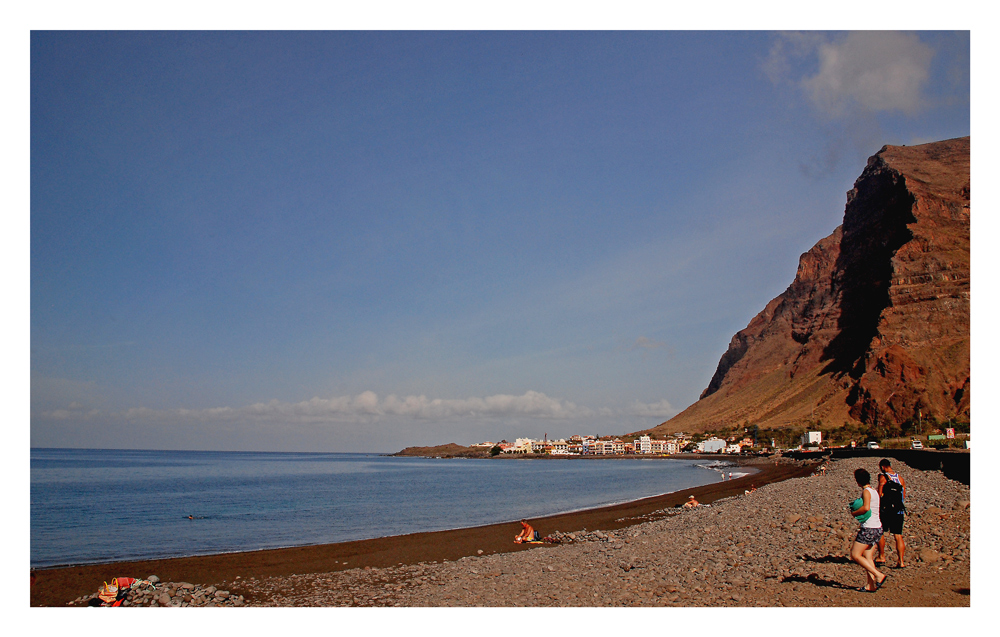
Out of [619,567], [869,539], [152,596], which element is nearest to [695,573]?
[619,567]

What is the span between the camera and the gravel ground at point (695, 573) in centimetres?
980

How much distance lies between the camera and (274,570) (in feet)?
57.6

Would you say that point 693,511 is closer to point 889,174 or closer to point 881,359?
point 881,359

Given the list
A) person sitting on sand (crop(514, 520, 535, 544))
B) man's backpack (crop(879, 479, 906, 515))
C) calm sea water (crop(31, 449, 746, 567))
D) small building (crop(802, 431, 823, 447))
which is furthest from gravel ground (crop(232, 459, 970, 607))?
small building (crop(802, 431, 823, 447))

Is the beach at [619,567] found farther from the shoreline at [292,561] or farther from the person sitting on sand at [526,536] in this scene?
the person sitting on sand at [526,536]

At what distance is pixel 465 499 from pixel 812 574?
118ft

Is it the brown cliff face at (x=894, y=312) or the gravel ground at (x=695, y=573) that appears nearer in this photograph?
the gravel ground at (x=695, y=573)

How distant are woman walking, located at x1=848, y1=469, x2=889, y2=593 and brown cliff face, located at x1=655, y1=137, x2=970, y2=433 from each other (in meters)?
111

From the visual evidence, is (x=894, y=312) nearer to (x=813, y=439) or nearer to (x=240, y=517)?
(x=813, y=439)

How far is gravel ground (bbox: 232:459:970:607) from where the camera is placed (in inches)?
386

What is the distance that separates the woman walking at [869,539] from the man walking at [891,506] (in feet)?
3.84

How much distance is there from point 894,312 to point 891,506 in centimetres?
14487

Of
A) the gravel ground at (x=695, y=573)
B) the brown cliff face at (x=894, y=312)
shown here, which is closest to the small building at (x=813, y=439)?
the brown cliff face at (x=894, y=312)

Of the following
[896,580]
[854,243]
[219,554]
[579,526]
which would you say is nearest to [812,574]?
[896,580]
